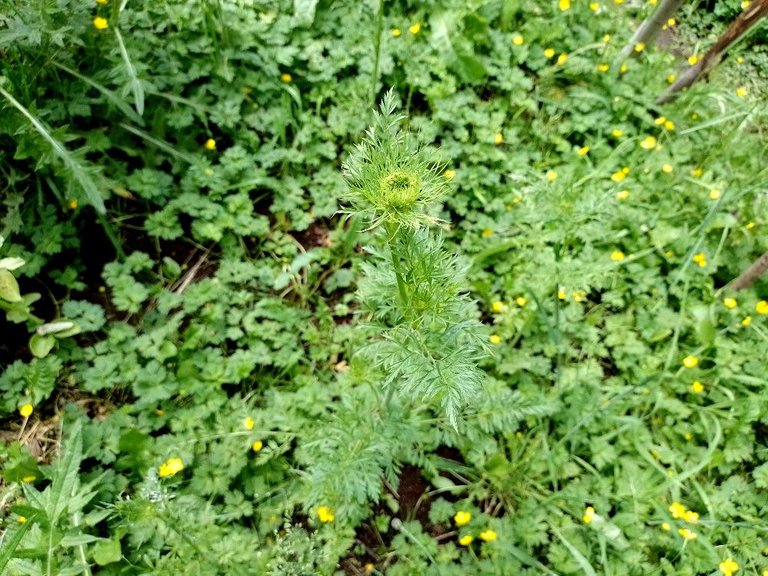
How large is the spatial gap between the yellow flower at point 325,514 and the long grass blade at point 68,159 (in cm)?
139

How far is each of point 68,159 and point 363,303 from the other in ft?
4.19

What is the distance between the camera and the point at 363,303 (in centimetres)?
231

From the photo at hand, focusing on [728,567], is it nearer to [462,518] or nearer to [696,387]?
[696,387]

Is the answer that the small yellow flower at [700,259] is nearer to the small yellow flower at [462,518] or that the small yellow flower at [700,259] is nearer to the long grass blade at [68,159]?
the small yellow flower at [462,518]

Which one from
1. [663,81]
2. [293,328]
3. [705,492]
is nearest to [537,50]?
[663,81]

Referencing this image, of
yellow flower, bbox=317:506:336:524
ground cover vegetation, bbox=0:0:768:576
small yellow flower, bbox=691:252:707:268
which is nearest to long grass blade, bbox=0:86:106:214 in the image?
ground cover vegetation, bbox=0:0:768:576

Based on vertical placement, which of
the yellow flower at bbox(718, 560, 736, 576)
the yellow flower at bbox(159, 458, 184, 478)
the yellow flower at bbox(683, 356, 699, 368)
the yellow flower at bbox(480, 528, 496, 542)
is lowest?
the yellow flower at bbox(159, 458, 184, 478)

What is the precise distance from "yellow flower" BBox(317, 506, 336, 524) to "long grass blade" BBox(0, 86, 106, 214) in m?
1.39

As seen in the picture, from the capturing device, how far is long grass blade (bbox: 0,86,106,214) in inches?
80.2

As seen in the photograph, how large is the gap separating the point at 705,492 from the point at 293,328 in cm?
187

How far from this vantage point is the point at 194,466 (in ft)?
7.00

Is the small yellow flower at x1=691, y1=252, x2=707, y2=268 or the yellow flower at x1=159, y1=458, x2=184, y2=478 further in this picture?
the small yellow flower at x1=691, y1=252, x2=707, y2=268

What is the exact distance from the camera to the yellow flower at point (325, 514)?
1.99 metres

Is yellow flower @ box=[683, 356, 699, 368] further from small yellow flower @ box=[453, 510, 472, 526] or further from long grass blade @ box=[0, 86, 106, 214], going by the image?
long grass blade @ box=[0, 86, 106, 214]
